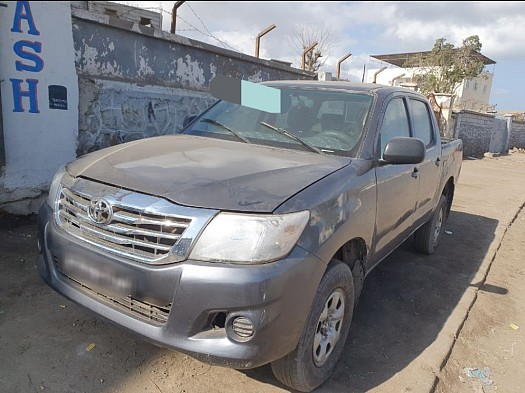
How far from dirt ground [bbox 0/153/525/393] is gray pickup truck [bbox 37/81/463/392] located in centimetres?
32

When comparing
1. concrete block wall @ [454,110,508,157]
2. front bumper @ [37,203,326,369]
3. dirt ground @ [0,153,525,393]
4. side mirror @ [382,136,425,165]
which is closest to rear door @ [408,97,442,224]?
dirt ground @ [0,153,525,393]

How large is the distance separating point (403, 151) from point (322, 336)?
125 centimetres

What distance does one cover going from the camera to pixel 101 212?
2033 mm

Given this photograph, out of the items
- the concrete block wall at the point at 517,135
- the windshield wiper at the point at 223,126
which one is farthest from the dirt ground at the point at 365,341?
the concrete block wall at the point at 517,135

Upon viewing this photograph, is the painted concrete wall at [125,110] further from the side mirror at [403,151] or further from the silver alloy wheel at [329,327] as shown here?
the silver alloy wheel at [329,327]

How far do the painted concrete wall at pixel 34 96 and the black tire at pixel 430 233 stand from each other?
395 centimetres

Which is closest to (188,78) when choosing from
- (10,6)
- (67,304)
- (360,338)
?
(10,6)

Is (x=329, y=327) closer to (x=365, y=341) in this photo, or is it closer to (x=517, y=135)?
(x=365, y=341)

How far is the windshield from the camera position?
2846 mm

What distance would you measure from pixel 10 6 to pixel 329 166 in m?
3.40

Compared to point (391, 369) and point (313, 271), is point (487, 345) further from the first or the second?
point (313, 271)

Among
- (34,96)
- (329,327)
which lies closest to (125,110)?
(34,96)

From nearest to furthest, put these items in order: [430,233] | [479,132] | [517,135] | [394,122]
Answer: [394,122]
[430,233]
[479,132]
[517,135]

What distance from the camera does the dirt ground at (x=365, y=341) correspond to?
2.36m
